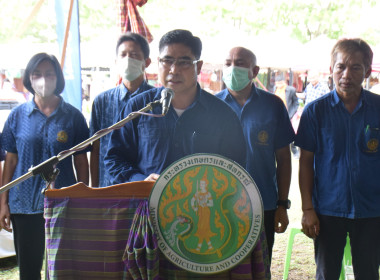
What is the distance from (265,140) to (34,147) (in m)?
1.52

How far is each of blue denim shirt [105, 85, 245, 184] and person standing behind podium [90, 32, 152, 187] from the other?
87 cm

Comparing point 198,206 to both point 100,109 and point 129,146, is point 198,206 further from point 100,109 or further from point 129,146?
point 100,109

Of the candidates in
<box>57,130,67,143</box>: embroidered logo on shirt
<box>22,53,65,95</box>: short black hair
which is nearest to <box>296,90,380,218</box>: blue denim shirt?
<box>57,130,67,143</box>: embroidered logo on shirt

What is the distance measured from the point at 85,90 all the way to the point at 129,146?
48.7ft

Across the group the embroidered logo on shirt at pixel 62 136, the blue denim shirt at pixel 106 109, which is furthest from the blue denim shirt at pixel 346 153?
the embroidered logo on shirt at pixel 62 136

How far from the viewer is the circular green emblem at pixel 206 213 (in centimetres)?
175

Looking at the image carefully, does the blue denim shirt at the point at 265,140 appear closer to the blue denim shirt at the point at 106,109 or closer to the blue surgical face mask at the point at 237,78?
the blue surgical face mask at the point at 237,78

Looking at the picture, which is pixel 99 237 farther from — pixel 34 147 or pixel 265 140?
pixel 265 140

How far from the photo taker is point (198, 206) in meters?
1.78

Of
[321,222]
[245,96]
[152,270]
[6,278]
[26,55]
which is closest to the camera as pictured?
[152,270]

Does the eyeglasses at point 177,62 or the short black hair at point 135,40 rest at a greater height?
the short black hair at point 135,40

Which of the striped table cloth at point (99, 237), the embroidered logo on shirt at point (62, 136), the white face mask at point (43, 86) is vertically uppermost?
the white face mask at point (43, 86)

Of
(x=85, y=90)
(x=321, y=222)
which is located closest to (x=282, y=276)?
(x=321, y=222)

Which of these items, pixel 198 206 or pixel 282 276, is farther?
pixel 282 276
